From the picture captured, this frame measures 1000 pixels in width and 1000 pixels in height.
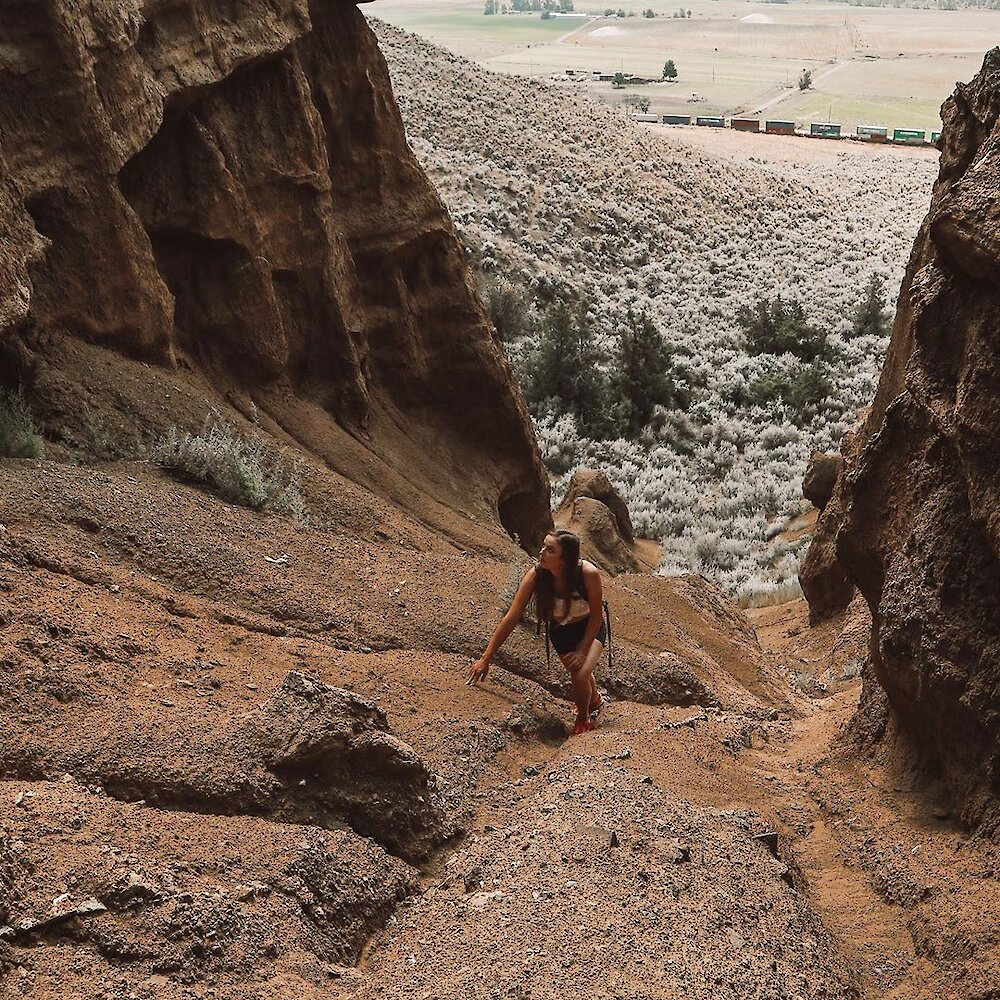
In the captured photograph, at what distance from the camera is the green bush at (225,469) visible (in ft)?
26.1

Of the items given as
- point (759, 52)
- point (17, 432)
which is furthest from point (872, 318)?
point (759, 52)

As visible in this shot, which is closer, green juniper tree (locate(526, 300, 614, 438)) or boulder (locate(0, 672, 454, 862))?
boulder (locate(0, 672, 454, 862))

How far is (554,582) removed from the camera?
675cm

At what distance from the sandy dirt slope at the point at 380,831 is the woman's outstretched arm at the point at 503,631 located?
97 mm

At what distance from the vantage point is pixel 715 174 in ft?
142

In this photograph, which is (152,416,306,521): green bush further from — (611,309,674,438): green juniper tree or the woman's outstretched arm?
(611,309,674,438): green juniper tree

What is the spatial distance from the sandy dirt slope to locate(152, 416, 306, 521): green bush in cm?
26

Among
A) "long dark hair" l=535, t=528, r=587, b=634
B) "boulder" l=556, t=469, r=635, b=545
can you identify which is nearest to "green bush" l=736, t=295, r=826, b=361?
"boulder" l=556, t=469, r=635, b=545

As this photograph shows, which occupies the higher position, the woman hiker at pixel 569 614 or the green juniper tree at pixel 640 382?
the woman hiker at pixel 569 614

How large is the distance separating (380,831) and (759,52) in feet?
393

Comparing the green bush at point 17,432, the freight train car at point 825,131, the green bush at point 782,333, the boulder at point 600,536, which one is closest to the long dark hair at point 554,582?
the green bush at point 17,432

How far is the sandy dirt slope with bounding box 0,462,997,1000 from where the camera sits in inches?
143

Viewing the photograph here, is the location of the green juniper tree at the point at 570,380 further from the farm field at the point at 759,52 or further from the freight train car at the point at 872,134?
the farm field at the point at 759,52

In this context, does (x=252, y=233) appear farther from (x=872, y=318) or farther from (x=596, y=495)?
(x=872, y=318)
